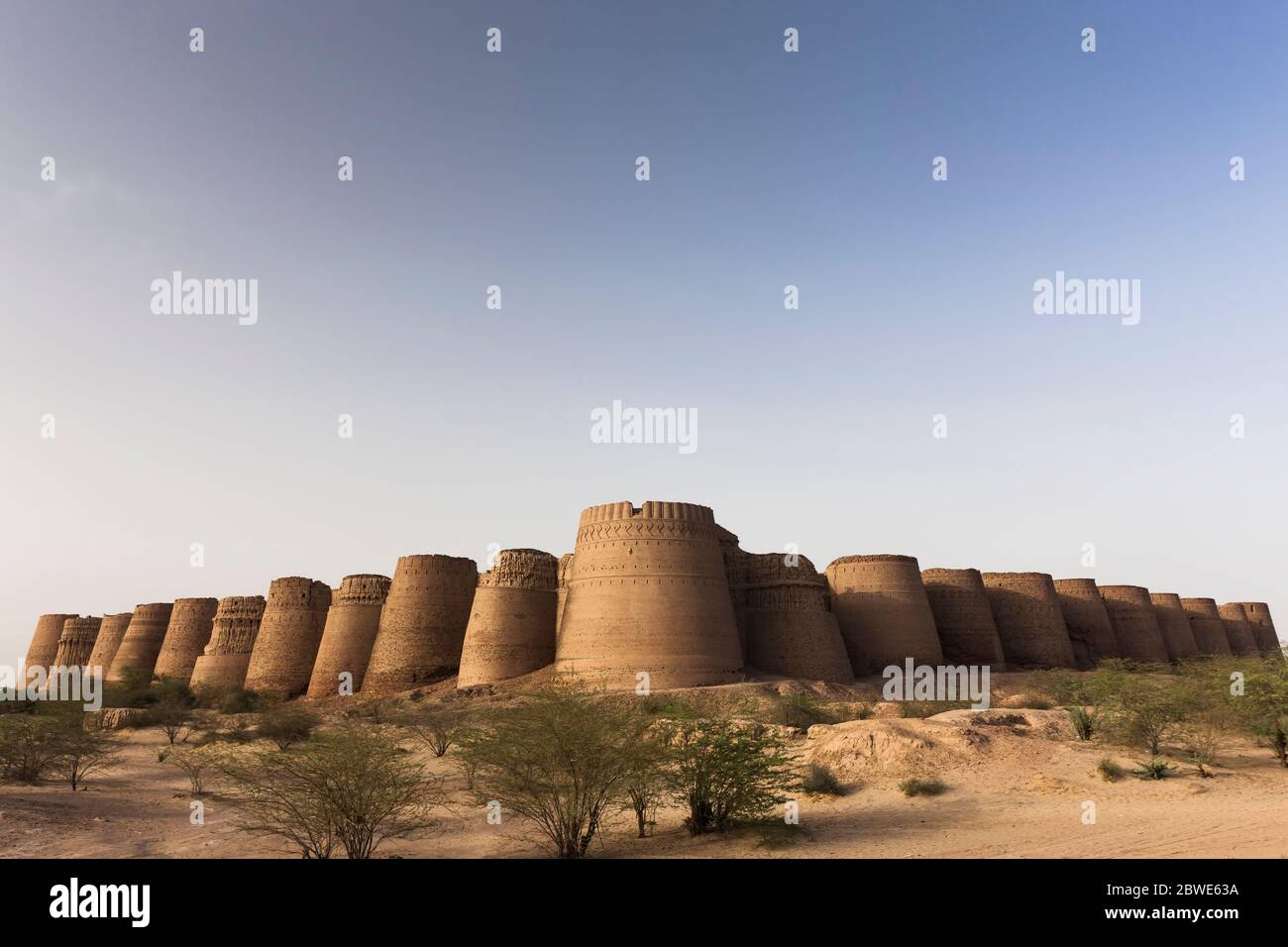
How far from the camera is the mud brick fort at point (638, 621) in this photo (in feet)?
88.5

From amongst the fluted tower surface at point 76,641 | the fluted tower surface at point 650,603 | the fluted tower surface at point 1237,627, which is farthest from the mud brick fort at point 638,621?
the fluted tower surface at point 1237,627

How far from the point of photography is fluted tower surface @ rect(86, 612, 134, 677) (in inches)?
1912

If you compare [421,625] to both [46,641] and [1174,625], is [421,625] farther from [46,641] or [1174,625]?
[1174,625]

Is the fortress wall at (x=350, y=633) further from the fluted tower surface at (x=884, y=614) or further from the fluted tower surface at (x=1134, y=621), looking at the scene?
the fluted tower surface at (x=1134, y=621)

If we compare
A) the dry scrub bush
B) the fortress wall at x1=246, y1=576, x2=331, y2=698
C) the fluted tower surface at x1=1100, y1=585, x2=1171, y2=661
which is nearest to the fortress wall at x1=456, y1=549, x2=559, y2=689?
the fortress wall at x1=246, y1=576, x2=331, y2=698

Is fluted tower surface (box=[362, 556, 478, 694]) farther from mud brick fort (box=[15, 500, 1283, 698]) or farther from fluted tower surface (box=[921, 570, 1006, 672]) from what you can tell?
fluted tower surface (box=[921, 570, 1006, 672])

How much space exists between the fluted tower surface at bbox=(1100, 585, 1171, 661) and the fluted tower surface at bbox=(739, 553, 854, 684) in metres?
21.7

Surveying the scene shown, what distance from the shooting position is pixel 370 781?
957 centimetres

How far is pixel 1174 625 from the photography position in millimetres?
48188

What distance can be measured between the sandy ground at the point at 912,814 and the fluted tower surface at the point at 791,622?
14.9m
